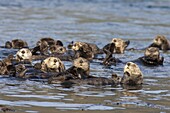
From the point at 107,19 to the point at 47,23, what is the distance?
3.18 meters

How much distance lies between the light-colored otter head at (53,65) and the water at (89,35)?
80 cm

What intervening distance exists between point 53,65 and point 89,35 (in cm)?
806

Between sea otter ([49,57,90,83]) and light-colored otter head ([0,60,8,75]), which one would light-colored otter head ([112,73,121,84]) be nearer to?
sea otter ([49,57,90,83])

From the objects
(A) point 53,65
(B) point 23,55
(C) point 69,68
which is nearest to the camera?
(C) point 69,68

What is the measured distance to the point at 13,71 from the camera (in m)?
10.3

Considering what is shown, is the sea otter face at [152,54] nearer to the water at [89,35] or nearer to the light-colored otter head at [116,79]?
the water at [89,35]

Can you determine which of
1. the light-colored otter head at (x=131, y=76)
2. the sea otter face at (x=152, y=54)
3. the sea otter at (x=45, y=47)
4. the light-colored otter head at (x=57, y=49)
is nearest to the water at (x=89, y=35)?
the light-colored otter head at (x=131, y=76)

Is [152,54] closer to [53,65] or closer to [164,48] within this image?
[164,48]

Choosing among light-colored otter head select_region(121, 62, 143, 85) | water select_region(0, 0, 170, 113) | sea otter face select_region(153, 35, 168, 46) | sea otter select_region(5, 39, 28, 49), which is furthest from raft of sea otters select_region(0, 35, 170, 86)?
sea otter face select_region(153, 35, 168, 46)

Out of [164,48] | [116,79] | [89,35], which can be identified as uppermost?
[89,35]

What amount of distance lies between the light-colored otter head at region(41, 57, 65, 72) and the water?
2.64 ft

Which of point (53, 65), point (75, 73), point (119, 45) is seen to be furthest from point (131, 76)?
point (119, 45)

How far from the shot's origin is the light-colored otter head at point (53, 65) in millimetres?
10719

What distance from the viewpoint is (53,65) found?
10758 millimetres
